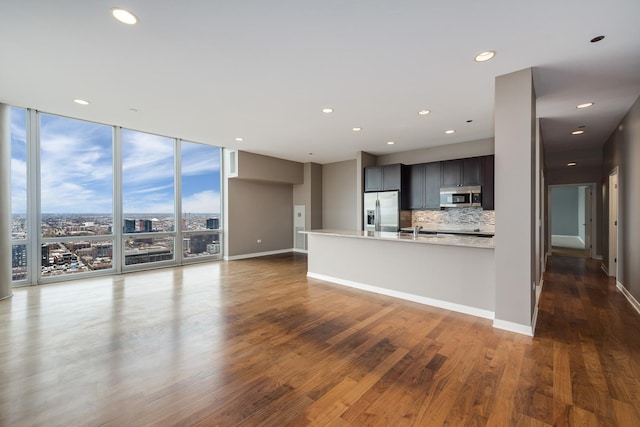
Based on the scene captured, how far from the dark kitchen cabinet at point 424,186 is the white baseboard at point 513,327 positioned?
11.7ft

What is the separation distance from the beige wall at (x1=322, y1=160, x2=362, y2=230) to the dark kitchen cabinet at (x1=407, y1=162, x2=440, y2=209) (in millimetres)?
1784

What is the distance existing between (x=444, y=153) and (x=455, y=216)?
4.97 ft

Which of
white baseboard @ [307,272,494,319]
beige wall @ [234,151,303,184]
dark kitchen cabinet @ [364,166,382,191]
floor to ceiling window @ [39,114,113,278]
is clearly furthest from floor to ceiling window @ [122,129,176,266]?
dark kitchen cabinet @ [364,166,382,191]

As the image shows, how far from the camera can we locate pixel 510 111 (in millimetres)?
2969

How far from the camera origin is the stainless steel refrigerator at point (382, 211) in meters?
6.54

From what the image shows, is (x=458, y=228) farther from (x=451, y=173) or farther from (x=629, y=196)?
(x=629, y=196)

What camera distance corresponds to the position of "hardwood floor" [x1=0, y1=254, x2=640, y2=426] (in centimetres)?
177

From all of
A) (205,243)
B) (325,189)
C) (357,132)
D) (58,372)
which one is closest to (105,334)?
(58,372)

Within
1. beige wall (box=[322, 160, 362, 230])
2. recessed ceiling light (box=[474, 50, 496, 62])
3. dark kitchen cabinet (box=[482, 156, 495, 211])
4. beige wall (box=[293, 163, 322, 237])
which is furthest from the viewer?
beige wall (box=[293, 163, 322, 237])

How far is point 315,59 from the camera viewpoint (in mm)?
2768

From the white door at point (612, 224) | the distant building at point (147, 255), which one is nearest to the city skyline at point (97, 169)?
the distant building at point (147, 255)

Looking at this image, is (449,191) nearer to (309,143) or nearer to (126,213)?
(309,143)

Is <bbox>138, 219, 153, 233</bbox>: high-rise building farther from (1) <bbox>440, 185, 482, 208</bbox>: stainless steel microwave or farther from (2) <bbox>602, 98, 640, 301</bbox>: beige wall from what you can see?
(2) <bbox>602, 98, 640, 301</bbox>: beige wall

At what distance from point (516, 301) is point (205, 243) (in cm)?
654
